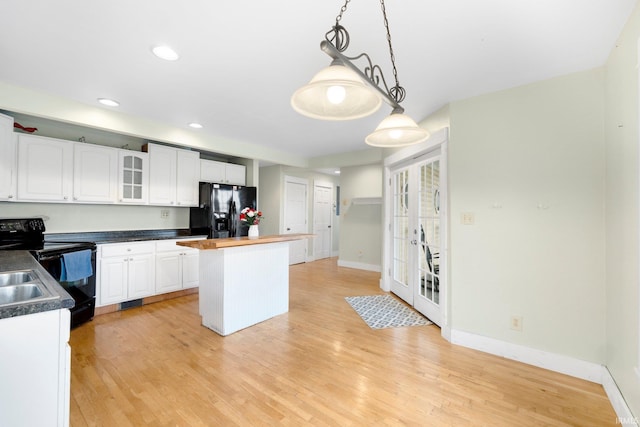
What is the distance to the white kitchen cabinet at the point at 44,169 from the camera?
296 cm

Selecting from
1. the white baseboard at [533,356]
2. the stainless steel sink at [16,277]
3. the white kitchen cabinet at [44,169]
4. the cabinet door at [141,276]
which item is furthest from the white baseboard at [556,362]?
the white kitchen cabinet at [44,169]

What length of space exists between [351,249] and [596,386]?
4455 mm

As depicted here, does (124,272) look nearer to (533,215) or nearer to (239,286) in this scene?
(239,286)

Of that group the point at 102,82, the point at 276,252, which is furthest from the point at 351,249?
the point at 102,82

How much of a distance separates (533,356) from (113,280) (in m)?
4.43

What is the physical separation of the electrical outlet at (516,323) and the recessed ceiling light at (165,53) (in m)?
3.50

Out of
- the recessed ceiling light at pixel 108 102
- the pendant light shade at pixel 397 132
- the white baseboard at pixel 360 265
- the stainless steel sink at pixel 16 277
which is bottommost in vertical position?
the white baseboard at pixel 360 265

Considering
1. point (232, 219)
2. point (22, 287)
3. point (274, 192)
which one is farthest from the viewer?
point (274, 192)

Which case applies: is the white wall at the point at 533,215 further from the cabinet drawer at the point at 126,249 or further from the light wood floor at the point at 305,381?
the cabinet drawer at the point at 126,249

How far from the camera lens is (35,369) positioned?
107 centimetres

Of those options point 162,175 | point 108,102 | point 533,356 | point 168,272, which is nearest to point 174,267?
point 168,272

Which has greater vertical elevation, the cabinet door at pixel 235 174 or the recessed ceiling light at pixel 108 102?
the recessed ceiling light at pixel 108 102

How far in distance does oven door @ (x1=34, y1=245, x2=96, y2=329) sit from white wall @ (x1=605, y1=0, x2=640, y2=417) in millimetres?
4161

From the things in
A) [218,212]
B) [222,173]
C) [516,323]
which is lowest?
[516,323]
